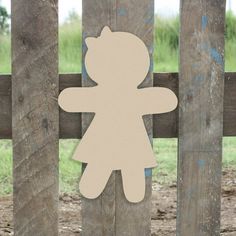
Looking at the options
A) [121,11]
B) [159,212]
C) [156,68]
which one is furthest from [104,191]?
[156,68]

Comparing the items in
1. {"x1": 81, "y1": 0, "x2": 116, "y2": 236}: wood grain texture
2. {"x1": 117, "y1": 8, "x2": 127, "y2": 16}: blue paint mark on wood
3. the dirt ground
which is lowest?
the dirt ground

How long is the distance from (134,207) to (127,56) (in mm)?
490

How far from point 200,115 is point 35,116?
1.75ft

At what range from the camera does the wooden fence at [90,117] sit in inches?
76.6

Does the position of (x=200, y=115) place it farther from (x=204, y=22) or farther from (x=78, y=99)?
(x=78, y=99)

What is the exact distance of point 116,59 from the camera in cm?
196

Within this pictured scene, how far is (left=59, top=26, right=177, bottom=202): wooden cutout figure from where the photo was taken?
1951 mm

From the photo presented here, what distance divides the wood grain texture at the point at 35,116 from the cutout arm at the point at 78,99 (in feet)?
0.10

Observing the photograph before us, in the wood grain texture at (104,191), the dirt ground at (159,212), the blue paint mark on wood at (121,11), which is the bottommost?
the dirt ground at (159,212)

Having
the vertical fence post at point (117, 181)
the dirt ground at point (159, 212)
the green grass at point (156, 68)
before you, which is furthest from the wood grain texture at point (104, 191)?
the green grass at point (156, 68)

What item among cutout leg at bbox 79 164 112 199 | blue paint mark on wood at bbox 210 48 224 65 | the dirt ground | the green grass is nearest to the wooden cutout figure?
cutout leg at bbox 79 164 112 199

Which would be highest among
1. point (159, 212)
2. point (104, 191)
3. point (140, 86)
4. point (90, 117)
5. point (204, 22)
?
point (204, 22)

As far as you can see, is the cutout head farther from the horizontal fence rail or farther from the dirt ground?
the dirt ground

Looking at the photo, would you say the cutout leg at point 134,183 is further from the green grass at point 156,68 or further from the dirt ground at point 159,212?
the green grass at point 156,68
